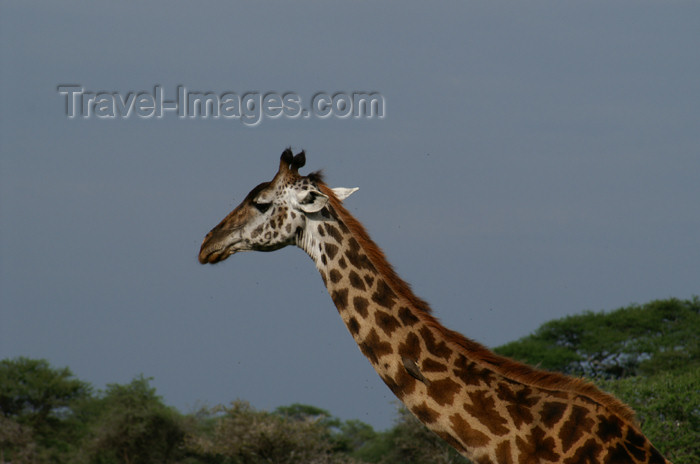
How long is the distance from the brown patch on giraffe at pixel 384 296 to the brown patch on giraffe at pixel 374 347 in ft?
Result: 0.70

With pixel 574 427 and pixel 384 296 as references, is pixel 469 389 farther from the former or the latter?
pixel 384 296

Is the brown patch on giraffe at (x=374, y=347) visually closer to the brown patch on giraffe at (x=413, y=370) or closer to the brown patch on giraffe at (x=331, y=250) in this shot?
the brown patch on giraffe at (x=413, y=370)

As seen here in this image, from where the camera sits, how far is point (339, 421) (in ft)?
126

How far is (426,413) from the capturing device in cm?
643

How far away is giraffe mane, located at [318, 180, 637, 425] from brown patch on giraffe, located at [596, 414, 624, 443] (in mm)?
75

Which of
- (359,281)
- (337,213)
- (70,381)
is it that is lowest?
(359,281)

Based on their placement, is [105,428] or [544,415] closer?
[544,415]

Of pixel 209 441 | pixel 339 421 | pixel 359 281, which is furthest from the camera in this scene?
pixel 339 421

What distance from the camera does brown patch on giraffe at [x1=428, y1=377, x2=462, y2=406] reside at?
6359 millimetres

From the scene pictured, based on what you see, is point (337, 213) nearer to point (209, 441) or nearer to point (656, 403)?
point (656, 403)

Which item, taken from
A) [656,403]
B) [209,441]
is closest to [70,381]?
[209,441]

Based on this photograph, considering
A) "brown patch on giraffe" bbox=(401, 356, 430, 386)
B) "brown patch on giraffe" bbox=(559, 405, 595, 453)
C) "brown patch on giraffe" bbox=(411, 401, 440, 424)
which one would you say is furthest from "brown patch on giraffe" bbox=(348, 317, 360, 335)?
"brown patch on giraffe" bbox=(559, 405, 595, 453)

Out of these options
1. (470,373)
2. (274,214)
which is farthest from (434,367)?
(274,214)

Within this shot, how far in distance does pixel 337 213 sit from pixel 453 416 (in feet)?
5.94
